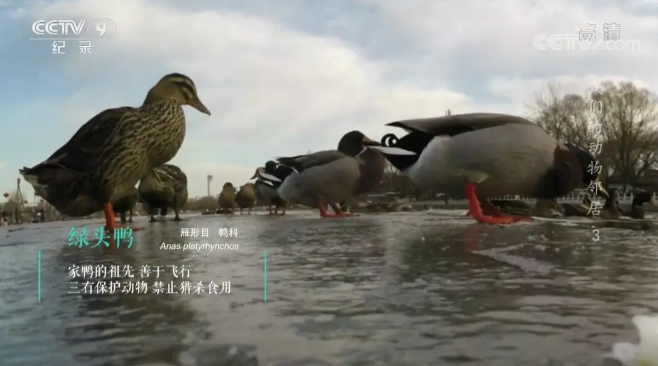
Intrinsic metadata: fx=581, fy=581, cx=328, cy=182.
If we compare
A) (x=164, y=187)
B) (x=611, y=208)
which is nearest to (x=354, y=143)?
(x=164, y=187)

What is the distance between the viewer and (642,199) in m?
3.26

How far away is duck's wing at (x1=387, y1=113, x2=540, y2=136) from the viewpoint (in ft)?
9.52

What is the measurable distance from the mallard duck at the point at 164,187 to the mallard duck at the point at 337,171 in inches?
33.6

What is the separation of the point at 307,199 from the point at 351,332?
126 inches

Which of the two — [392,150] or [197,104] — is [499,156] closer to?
[392,150]

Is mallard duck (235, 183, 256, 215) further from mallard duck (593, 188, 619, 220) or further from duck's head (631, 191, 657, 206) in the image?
duck's head (631, 191, 657, 206)

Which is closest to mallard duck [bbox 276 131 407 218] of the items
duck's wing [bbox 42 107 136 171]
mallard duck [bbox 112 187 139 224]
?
mallard duck [bbox 112 187 139 224]

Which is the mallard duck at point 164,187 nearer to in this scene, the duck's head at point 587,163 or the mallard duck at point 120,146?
the mallard duck at point 120,146

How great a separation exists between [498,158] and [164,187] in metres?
1.73

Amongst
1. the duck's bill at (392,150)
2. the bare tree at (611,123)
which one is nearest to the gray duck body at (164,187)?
the duck's bill at (392,150)

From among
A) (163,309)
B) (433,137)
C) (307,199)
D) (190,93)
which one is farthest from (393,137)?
(163,309)

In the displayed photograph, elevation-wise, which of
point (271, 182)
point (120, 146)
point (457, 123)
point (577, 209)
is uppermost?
point (457, 123)

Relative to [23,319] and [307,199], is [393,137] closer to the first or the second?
[307,199]

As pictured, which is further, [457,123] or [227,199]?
[227,199]
